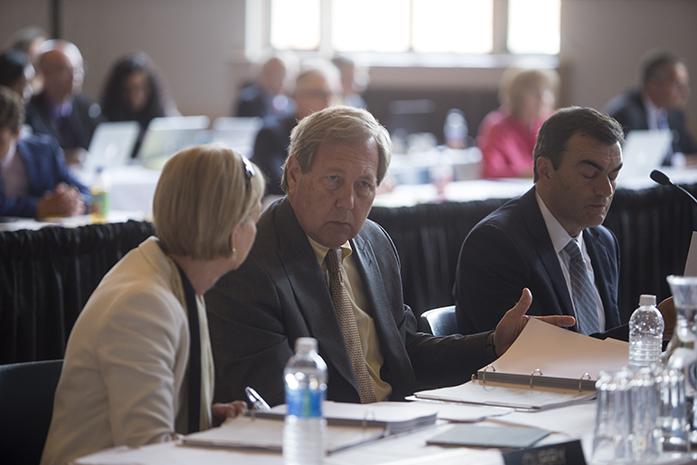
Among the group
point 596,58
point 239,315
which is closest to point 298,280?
point 239,315

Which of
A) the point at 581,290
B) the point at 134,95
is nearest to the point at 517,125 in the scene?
the point at 134,95

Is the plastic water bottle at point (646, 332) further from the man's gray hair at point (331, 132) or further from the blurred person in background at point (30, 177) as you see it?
the blurred person in background at point (30, 177)

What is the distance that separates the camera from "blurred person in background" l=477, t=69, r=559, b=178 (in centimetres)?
699

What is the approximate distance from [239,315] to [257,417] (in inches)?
19.7

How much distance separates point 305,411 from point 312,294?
768 mm

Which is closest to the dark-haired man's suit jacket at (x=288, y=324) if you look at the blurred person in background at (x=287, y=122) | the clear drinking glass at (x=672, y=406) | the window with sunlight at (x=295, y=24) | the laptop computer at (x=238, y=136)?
the clear drinking glass at (x=672, y=406)

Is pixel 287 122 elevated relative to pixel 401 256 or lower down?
elevated

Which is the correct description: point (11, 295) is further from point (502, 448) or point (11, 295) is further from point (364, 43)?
point (364, 43)

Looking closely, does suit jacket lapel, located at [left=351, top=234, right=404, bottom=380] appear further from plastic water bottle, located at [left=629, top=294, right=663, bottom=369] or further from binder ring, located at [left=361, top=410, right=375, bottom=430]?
Result: binder ring, located at [left=361, top=410, right=375, bottom=430]

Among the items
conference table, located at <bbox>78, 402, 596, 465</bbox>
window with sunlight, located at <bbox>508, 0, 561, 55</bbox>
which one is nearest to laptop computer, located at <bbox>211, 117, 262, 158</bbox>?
window with sunlight, located at <bbox>508, 0, 561, 55</bbox>

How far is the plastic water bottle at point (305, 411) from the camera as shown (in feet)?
5.70

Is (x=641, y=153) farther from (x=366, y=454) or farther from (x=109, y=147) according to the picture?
(x=366, y=454)

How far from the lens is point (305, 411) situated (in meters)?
1.76

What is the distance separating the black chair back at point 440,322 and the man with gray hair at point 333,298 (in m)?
0.09
